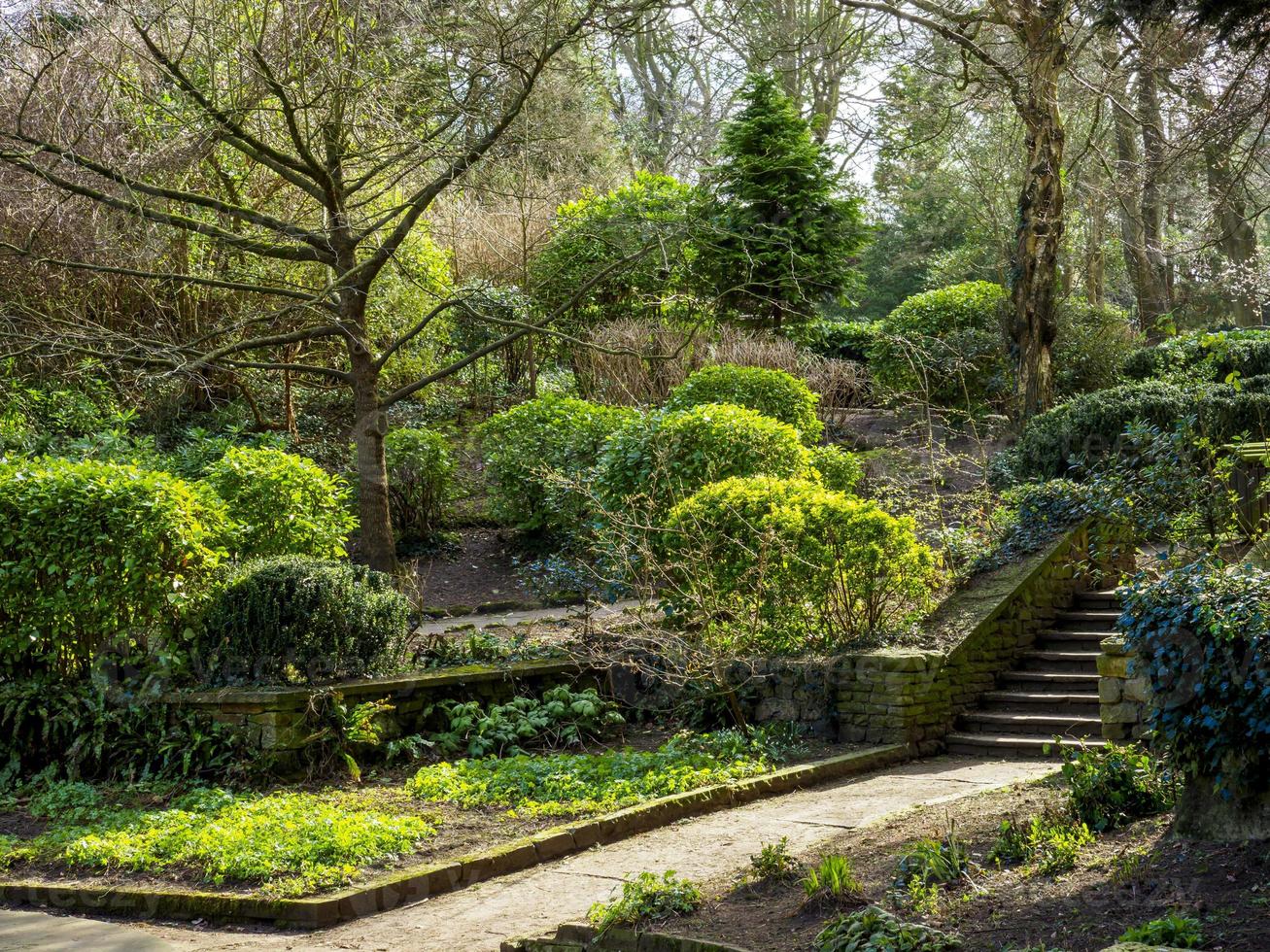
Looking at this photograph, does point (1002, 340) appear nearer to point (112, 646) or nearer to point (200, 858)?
point (112, 646)

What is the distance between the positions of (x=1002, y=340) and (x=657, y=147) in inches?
570

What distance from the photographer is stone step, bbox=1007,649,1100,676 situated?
9164mm

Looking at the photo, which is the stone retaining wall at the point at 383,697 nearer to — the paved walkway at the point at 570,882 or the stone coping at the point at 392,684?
the stone coping at the point at 392,684

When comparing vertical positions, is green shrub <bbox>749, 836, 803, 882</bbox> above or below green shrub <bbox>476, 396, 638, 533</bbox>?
below

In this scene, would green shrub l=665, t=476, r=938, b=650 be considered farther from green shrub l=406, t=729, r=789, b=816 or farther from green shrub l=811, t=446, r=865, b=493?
green shrub l=811, t=446, r=865, b=493

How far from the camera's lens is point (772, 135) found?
18.4 m

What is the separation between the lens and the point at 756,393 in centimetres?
1395

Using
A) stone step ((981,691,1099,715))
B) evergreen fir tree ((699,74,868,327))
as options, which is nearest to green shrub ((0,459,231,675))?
stone step ((981,691,1099,715))

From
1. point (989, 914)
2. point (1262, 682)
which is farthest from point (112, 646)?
point (1262, 682)

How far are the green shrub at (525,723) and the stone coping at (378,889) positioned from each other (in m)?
1.74

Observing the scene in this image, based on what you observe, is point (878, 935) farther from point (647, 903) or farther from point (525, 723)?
point (525, 723)

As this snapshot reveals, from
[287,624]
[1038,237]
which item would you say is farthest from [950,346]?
[287,624]

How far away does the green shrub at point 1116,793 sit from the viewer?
5.09m

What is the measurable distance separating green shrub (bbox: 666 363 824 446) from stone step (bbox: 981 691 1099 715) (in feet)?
18.1
